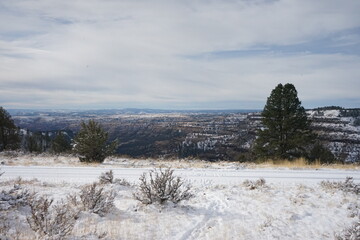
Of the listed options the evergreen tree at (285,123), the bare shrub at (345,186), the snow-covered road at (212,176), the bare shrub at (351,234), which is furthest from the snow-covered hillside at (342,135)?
the bare shrub at (351,234)

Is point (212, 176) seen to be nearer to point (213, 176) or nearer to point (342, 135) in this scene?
point (213, 176)

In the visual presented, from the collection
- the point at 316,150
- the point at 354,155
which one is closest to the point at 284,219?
the point at 316,150

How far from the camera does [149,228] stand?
5734 mm

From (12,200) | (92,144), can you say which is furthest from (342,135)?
(12,200)

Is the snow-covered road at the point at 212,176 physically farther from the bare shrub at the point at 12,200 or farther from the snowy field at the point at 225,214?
the bare shrub at the point at 12,200

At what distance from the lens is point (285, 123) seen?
23.6 meters

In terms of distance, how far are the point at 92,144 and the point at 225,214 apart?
43.6ft

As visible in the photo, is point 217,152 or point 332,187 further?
point 217,152

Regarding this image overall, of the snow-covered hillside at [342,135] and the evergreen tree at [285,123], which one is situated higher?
the evergreen tree at [285,123]

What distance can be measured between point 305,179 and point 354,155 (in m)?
112

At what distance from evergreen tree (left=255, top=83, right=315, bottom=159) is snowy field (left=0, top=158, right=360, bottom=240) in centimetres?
1460

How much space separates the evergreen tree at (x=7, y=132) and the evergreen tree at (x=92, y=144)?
18.6 meters

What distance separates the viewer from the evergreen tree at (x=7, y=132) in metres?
31.0

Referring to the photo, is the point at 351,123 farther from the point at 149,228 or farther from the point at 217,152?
the point at 149,228
